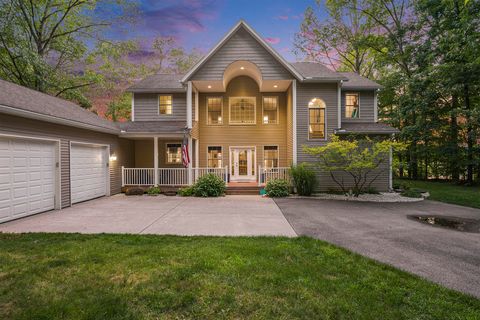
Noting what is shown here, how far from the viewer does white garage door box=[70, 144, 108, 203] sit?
8.54 meters

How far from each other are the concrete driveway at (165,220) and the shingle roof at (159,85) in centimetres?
737

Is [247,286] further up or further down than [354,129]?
further down

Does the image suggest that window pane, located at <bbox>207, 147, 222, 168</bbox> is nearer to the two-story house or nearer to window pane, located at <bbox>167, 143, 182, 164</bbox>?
the two-story house

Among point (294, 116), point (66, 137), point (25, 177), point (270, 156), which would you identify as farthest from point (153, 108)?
point (294, 116)

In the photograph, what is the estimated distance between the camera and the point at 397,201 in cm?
931

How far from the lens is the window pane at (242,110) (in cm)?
1341

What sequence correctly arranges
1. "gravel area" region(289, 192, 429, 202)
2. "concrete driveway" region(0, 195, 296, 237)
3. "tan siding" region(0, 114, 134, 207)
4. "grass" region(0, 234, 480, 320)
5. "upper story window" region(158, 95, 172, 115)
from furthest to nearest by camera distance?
"upper story window" region(158, 95, 172, 115) < "gravel area" region(289, 192, 429, 202) < "tan siding" region(0, 114, 134, 207) < "concrete driveway" region(0, 195, 296, 237) < "grass" region(0, 234, 480, 320)

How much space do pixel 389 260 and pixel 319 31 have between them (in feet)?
74.3

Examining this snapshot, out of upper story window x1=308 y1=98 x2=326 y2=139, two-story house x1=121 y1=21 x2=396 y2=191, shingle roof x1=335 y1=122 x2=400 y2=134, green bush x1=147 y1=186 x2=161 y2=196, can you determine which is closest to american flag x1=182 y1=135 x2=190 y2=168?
two-story house x1=121 y1=21 x2=396 y2=191

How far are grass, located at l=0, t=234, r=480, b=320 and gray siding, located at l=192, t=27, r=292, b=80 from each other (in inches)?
369

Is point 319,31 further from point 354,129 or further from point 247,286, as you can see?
point 247,286

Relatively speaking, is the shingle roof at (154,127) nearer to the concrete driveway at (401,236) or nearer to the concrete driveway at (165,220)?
the concrete driveway at (165,220)

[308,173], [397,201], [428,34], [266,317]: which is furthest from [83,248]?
[428,34]

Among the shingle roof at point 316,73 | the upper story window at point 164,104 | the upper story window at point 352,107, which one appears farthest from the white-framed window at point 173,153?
the upper story window at point 352,107
